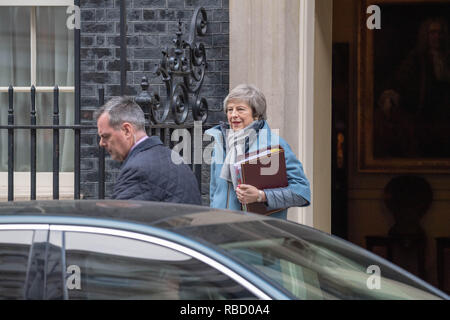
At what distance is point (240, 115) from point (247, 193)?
44 cm

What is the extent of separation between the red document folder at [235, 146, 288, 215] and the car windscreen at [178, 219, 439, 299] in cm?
115

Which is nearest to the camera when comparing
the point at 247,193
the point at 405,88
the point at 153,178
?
the point at 153,178

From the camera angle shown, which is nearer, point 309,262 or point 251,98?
point 309,262

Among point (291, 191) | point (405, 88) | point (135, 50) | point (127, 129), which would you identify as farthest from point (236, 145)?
point (405, 88)

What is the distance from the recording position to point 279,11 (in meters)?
7.03

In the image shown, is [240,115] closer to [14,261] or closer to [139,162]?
[139,162]

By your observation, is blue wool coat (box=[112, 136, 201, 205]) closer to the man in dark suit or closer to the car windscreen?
the man in dark suit

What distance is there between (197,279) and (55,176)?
3.86 metres

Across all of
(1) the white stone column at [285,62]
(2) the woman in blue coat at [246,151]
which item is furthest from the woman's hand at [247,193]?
(1) the white stone column at [285,62]

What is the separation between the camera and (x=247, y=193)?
4910mm

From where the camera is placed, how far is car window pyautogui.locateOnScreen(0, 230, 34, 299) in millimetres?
3139

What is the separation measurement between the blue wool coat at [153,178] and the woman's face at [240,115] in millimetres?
543

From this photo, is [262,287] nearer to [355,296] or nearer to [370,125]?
[355,296]

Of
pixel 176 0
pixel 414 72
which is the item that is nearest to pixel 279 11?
pixel 176 0
